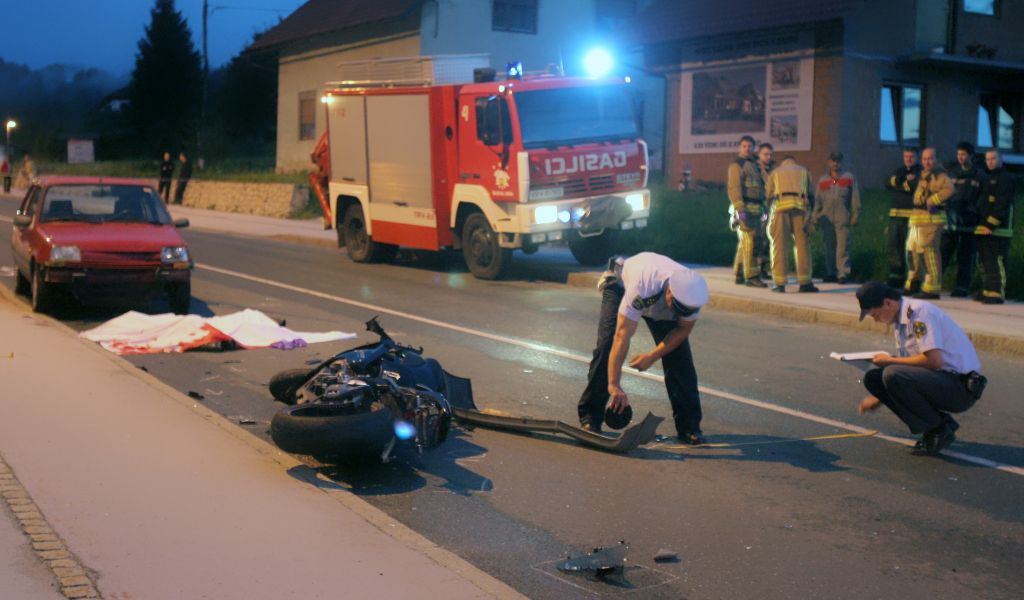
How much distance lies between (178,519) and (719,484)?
3047mm

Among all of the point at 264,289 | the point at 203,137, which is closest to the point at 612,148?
the point at 264,289

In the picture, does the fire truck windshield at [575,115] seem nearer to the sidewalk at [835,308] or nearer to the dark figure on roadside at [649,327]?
the sidewalk at [835,308]

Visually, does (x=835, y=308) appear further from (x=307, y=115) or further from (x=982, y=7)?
(x=307, y=115)

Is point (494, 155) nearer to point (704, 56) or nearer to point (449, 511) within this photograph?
point (449, 511)

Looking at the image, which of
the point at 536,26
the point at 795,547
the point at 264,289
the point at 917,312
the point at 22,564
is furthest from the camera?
the point at 536,26

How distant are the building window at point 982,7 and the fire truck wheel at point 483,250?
1688 centimetres

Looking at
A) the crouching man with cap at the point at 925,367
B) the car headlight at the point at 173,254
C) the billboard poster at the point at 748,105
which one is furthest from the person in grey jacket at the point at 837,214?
the billboard poster at the point at 748,105

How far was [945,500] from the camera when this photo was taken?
6.68 metres

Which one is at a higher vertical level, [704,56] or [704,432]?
[704,56]

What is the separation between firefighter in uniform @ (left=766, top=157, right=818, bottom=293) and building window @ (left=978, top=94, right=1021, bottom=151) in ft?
56.8

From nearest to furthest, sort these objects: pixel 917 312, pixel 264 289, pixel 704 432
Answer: pixel 917 312 → pixel 704 432 → pixel 264 289

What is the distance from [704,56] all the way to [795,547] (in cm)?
2652

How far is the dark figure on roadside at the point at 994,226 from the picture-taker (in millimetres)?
14258

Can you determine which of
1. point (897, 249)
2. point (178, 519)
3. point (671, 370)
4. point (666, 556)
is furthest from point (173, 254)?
point (666, 556)
